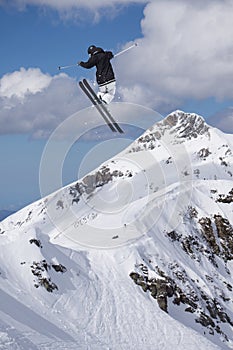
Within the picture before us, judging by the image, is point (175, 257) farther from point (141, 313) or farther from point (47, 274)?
point (47, 274)

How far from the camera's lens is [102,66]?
19.0 meters

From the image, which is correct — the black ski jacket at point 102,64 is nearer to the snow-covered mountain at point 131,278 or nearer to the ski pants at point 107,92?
the ski pants at point 107,92

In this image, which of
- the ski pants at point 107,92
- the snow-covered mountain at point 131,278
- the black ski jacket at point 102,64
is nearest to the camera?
the black ski jacket at point 102,64

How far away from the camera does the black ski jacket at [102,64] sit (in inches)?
735

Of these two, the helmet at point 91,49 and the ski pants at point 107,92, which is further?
the ski pants at point 107,92

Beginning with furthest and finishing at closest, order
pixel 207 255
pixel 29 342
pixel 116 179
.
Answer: pixel 116 179
pixel 207 255
pixel 29 342

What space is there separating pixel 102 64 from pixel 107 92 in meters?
1.77

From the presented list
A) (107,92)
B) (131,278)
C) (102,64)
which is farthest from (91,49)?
(131,278)

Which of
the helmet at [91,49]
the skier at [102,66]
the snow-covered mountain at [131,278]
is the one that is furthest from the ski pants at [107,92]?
the snow-covered mountain at [131,278]

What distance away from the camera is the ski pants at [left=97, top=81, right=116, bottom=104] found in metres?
19.9

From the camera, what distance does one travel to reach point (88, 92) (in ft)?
76.8

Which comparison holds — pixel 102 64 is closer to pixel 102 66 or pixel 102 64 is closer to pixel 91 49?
pixel 102 66

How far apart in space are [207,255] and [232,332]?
13.3 m

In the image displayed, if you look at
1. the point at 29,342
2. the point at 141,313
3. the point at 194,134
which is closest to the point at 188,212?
the point at 141,313
